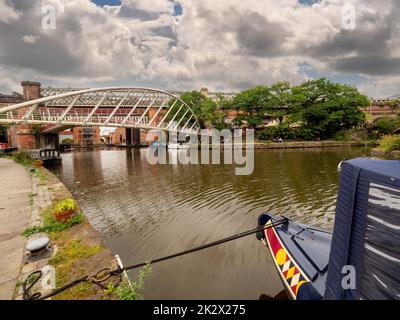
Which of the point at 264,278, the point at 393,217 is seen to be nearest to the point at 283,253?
the point at 264,278

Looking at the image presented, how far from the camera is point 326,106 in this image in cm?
5131

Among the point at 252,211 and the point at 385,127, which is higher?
the point at 385,127

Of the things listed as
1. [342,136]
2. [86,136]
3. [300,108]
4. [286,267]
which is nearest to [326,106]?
[300,108]

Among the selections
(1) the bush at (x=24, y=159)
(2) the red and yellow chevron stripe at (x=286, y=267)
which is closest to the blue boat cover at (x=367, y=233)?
(2) the red and yellow chevron stripe at (x=286, y=267)

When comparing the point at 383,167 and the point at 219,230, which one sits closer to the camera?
the point at 383,167

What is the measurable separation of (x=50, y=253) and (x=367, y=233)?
6.36 meters

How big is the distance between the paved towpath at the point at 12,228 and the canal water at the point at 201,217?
255 centimetres

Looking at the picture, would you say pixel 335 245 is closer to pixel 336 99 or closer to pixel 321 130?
pixel 321 130

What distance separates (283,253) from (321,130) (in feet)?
183

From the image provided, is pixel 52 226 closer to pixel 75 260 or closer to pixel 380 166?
pixel 75 260

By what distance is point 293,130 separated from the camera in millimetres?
53188

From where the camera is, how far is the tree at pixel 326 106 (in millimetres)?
51625

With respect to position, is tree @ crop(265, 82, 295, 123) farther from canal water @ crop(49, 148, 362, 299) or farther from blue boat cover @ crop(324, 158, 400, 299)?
blue boat cover @ crop(324, 158, 400, 299)

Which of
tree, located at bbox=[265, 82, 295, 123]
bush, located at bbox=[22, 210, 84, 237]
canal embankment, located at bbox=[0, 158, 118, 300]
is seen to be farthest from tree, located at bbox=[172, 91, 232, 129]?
bush, located at bbox=[22, 210, 84, 237]
